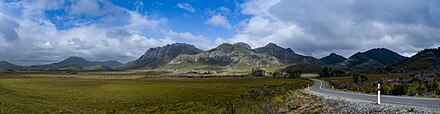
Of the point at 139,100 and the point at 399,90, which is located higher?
the point at 399,90

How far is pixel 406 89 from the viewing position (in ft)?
94.5

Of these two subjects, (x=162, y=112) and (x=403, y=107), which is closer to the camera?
(x=403, y=107)

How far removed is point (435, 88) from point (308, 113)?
51.2 feet

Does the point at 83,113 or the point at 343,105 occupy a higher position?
the point at 343,105

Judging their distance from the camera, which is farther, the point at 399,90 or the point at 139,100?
the point at 139,100

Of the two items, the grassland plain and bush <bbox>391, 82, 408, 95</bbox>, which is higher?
bush <bbox>391, 82, 408, 95</bbox>

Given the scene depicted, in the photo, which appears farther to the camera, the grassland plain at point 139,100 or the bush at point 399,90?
the grassland plain at point 139,100

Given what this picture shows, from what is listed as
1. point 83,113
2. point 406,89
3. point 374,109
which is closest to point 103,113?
point 83,113

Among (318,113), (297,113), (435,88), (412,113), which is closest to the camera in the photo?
(412,113)

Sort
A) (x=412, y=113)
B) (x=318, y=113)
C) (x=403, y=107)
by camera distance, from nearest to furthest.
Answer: (x=412, y=113), (x=403, y=107), (x=318, y=113)

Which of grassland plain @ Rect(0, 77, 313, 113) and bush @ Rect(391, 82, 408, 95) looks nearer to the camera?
bush @ Rect(391, 82, 408, 95)

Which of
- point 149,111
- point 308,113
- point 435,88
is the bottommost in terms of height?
point 149,111

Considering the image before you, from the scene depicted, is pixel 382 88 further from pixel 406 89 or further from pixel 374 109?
pixel 374 109

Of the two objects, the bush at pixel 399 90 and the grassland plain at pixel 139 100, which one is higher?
the bush at pixel 399 90
